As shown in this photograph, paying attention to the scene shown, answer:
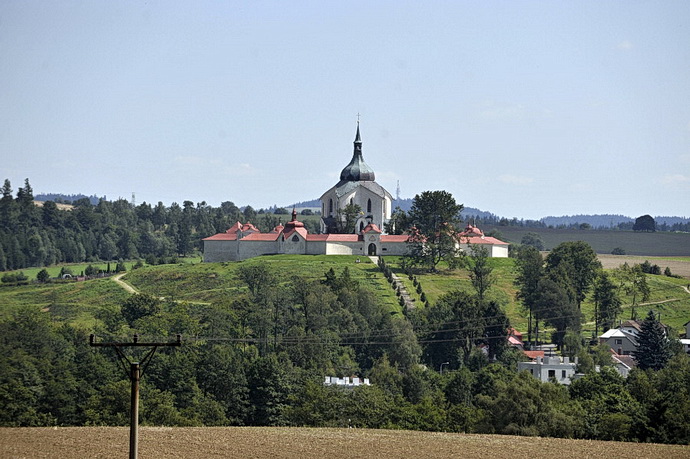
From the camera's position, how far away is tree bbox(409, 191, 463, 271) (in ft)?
383

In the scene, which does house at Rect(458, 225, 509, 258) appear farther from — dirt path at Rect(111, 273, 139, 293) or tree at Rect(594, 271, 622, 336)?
dirt path at Rect(111, 273, 139, 293)

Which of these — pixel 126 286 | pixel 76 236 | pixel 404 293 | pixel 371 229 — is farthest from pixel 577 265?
pixel 76 236

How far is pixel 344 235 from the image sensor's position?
395ft

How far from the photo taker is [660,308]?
10719 centimetres

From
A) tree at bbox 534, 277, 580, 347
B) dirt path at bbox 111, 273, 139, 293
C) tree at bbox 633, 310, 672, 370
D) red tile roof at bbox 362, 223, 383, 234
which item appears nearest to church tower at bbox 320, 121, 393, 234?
red tile roof at bbox 362, 223, 383, 234

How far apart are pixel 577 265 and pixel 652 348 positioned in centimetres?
2593

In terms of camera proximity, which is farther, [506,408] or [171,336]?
[171,336]

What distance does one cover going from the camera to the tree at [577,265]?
361 feet

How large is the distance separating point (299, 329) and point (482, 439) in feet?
149

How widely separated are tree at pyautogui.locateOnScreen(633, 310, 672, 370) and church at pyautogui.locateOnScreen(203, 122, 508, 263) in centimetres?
3502

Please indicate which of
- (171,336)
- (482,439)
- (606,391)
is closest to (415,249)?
(171,336)

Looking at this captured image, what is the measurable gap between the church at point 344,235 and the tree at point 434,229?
9.04ft

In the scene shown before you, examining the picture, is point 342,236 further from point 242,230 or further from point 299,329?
point 299,329

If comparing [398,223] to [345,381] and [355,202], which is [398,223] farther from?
[345,381]
